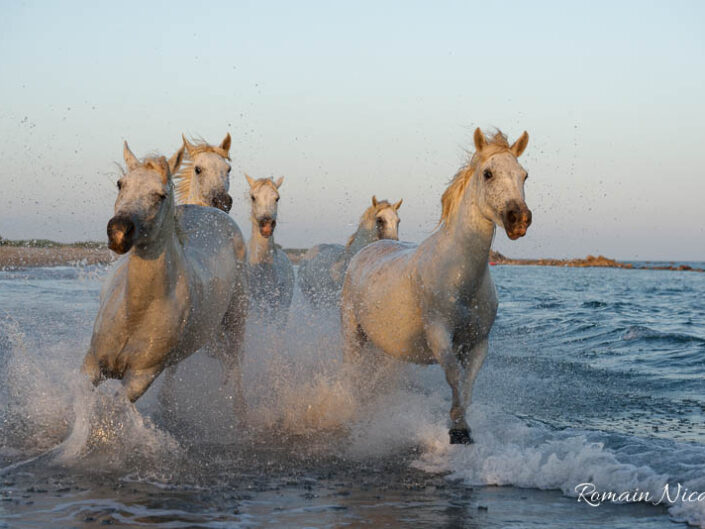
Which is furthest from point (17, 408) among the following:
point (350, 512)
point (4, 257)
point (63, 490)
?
point (4, 257)

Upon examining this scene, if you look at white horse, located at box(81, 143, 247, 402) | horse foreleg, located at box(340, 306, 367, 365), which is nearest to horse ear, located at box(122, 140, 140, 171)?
white horse, located at box(81, 143, 247, 402)

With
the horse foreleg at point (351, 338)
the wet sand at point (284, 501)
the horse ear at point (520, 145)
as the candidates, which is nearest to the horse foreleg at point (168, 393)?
the wet sand at point (284, 501)

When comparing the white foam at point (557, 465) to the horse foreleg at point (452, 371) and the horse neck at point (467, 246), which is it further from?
the horse neck at point (467, 246)

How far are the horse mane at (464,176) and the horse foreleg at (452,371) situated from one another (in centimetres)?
88

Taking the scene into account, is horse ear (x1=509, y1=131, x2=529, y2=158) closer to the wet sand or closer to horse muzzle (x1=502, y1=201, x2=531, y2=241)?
horse muzzle (x1=502, y1=201, x2=531, y2=241)

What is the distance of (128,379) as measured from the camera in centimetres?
546

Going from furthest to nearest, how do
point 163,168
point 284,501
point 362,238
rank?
point 362,238, point 163,168, point 284,501

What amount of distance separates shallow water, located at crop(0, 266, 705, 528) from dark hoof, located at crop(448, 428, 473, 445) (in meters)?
0.07

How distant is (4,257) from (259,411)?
103 ft

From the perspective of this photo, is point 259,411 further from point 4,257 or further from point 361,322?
point 4,257

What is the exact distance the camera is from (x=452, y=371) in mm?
6035

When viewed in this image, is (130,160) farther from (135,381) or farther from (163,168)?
(135,381)

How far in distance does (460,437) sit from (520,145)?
2.20 m

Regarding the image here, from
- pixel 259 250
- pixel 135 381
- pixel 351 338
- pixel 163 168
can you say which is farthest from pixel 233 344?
pixel 259 250
